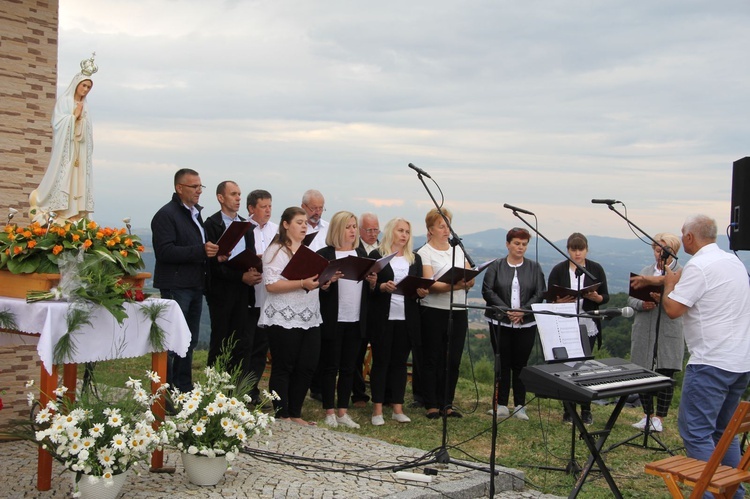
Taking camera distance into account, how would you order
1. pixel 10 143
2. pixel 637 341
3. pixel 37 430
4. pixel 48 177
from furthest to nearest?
pixel 637 341 < pixel 10 143 < pixel 48 177 < pixel 37 430

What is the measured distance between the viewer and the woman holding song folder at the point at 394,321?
8.18 meters

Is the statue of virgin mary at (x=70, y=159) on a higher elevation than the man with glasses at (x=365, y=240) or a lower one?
A: higher

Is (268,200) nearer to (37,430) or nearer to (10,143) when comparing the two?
(10,143)

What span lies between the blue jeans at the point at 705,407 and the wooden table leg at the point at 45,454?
170 inches

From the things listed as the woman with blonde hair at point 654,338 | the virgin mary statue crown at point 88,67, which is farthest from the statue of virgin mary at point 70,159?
the woman with blonde hair at point 654,338

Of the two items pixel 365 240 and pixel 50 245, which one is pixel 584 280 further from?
pixel 50 245

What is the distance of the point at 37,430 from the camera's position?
5.18m

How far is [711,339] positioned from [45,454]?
4614 mm

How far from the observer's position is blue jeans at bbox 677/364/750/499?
5.63 meters

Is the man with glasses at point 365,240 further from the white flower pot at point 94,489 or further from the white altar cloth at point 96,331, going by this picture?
the white flower pot at point 94,489

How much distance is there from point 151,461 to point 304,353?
2062 millimetres

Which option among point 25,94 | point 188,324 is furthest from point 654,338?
point 25,94

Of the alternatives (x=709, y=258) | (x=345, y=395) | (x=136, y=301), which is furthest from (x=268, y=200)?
(x=709, y=258)

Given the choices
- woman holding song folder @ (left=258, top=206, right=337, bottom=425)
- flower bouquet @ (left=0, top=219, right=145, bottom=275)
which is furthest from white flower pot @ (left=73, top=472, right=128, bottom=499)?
woman holding song folder @ (left=258, top=206, right=337, bottom=425)
